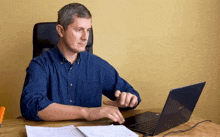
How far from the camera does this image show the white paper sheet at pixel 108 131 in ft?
2.94

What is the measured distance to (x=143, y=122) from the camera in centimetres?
112

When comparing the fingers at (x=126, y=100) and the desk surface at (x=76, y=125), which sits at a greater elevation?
the fingers at (x=126, y=100)

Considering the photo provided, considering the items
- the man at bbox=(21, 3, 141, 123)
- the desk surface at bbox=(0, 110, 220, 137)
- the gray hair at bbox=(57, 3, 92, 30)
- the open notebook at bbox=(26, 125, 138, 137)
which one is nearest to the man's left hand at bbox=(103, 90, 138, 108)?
the man at bbox=(21, 3, 141, 123)

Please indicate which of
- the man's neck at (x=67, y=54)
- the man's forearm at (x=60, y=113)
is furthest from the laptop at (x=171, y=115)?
the man's neck at (x=67, y=54)

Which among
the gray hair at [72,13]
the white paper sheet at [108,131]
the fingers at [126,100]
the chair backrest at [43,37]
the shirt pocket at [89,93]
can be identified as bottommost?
the shirt pocket at [89,93]

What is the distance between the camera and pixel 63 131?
37.4 inches

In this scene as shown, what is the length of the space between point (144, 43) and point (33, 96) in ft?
4.36

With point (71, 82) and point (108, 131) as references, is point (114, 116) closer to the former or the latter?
point (108, 131)

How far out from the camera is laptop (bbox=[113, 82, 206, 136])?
938 mm

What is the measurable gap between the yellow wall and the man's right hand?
1.10 m

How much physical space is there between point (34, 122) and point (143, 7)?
4.92 ft

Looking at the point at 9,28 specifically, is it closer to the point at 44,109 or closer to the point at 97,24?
the point at 97,24

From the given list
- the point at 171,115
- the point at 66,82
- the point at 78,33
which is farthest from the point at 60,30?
the point at 171,115

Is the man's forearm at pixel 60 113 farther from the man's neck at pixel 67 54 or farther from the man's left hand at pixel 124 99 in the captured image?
the man's neck at pixel 67 54
